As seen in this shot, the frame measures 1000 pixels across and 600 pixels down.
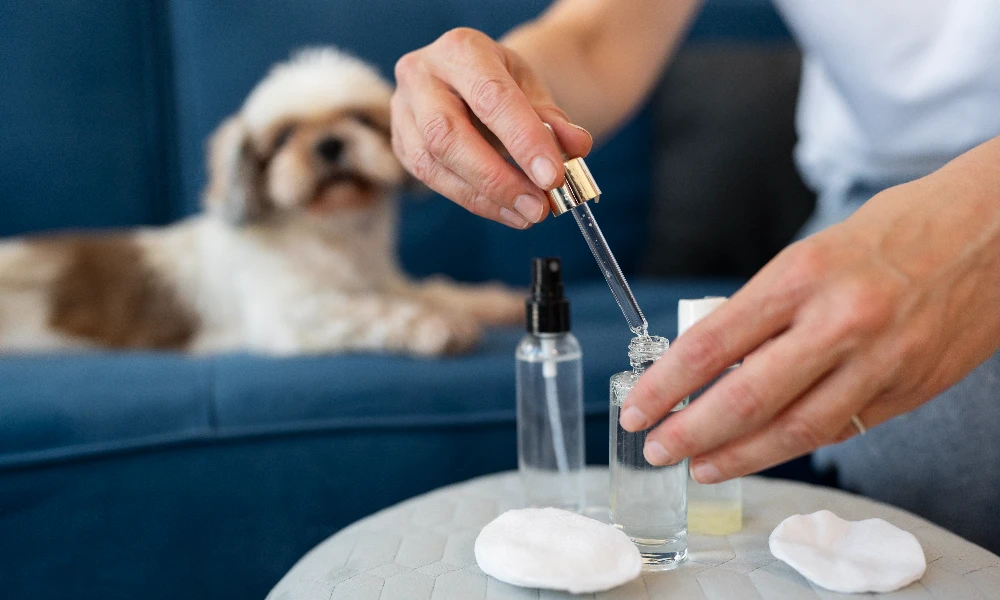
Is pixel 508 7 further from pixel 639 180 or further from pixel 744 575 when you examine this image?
pixel 744 575

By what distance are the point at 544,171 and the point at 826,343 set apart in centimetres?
23

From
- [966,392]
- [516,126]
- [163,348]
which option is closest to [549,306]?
[516,126]

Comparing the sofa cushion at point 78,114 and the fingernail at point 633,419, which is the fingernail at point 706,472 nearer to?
the fingernail at point 633,419

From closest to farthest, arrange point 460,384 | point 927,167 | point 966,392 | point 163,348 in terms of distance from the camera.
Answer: point 966,392
point 927,167
point 460,384
point 163,348

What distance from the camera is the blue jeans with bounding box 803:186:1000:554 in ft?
2.75

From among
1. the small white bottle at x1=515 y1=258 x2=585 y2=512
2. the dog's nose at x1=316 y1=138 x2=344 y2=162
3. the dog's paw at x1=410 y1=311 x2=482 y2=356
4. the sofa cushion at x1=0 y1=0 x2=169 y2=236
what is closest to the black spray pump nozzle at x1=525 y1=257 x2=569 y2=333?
the small white bottle at x1=515 y1=258 x2=585 y2=512

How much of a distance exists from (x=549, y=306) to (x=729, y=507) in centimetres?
21

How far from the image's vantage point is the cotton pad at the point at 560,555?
1.83ft

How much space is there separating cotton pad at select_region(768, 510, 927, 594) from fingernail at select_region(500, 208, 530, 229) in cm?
30

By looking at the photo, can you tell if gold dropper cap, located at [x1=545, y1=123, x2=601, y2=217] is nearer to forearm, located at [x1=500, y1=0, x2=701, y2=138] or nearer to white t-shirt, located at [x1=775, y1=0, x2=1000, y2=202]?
forearm, located at [x1=500, y1=0, x2=701, y2=138]

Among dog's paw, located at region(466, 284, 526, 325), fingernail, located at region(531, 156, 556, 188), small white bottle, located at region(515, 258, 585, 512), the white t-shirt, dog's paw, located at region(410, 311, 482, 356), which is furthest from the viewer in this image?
dog's paw, located at region(466, 284, 526, 325)

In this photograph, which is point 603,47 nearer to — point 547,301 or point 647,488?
point 547,301

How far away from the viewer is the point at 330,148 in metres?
1.56

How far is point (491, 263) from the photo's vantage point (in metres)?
1.99
